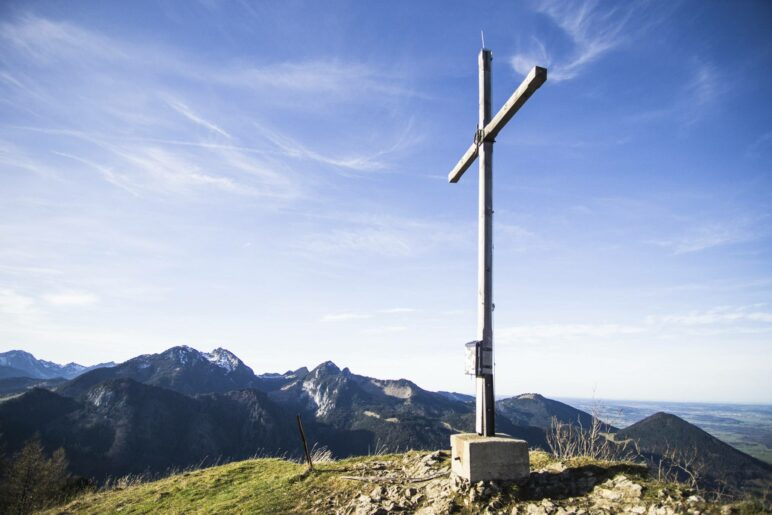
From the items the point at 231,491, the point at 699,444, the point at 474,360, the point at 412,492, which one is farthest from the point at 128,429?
the point at 699,444

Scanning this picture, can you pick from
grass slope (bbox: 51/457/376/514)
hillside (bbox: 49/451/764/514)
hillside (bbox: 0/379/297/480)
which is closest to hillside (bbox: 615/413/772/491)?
grass slope (bbox: 51/457/376/514)

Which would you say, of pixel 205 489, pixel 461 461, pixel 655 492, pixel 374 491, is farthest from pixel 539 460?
pixel 205 489

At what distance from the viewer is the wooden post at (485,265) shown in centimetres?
762

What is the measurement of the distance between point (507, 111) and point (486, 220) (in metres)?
2.09

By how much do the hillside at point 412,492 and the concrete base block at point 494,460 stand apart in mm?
149

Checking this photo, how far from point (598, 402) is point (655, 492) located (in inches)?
160

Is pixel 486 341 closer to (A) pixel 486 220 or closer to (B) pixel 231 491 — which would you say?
(A) pixel 486 220

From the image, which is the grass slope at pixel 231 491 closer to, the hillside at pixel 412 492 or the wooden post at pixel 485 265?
the hillside at pixel 412 492

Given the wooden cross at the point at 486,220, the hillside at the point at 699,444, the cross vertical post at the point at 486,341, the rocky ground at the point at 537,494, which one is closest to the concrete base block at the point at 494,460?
the cross vertical post at the point at 486,341

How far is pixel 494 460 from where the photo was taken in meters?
6.86

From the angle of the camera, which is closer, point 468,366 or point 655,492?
point 655,492

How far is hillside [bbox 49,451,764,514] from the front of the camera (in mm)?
5844

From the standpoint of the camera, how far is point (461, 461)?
7145mm

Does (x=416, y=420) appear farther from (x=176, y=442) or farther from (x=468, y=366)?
(x=468, y=366)
